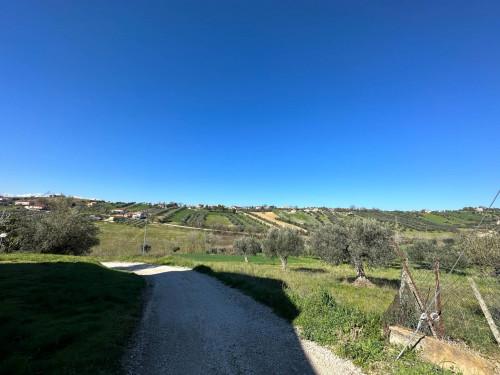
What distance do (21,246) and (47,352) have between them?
43.5 metres

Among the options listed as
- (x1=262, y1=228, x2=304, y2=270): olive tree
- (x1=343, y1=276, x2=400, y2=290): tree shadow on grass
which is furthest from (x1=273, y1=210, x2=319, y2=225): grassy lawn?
(x1=343, y1=276, x2=400, y2=290): tree shadow on grass

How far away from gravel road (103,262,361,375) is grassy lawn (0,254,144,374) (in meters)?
0.85

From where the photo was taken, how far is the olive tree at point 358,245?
2442 cm

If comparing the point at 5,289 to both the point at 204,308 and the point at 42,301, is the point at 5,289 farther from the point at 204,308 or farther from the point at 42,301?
the point at 204,308

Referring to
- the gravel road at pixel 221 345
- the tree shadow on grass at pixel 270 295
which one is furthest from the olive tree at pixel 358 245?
the gravel road at pixel 221 345

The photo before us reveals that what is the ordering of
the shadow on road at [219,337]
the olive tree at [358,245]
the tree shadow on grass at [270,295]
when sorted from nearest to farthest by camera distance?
the shadow on road at [219,337]
the tree shadow on grass at [270,295]
the olive tree at [358,245]

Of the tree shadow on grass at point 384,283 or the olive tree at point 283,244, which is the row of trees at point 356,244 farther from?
the olive tree at point 283,244

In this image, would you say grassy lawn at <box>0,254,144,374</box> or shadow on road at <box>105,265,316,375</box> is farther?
shadow on road at <box>105,265,316,375</box>

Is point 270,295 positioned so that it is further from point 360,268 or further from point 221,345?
point 360,268

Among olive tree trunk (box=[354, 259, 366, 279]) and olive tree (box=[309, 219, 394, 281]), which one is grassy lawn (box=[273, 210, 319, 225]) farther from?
olive tree trunk (box=[354, 259, 366, 279])

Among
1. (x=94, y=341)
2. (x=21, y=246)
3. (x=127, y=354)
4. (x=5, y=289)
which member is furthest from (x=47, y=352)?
(x=21, y=246)

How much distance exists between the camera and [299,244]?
38906 millimetres

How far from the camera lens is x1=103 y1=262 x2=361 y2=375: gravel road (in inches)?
247

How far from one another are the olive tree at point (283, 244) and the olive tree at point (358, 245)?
1004 centimetres
